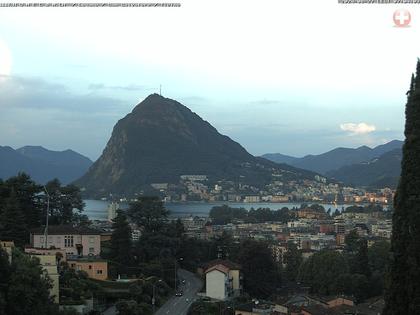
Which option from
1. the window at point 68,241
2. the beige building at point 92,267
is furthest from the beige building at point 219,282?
the window at point 68,241

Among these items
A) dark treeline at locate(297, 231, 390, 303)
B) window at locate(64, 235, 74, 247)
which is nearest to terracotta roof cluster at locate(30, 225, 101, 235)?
window at locate(64, 235, 74, 247)

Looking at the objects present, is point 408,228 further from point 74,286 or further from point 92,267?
point 92,267

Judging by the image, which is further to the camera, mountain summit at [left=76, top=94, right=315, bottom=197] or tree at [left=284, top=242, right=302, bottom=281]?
mountain summit at [left=76, top=94, right=315, bottom=197]

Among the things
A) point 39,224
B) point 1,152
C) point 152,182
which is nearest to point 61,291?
Result: point 39,224

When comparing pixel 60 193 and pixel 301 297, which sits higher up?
pixel 60 193

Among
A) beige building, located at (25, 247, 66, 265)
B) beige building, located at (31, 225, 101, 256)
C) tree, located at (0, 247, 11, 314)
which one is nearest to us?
tree, located at (0, 247, 11, 314)

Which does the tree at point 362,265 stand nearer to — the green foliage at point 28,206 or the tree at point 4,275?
the green foliage at point 28,206

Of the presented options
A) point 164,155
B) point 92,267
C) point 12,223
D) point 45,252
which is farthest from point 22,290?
point 164,155

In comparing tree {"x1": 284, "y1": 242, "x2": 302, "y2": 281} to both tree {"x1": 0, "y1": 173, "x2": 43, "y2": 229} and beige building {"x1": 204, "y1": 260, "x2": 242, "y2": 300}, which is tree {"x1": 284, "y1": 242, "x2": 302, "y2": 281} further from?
tree {"x1": 0, "y1": 173, "x2": 43, "y2": 229}

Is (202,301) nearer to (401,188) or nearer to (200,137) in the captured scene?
(401,188)
